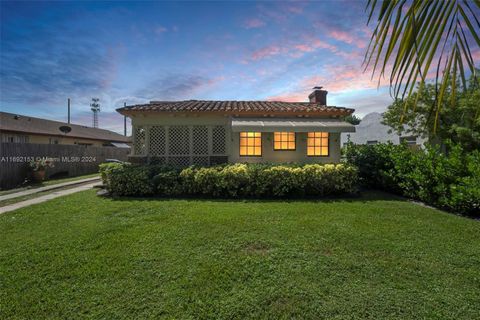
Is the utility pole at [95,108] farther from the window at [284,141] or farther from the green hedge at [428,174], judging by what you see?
the green hedge at [428,174]

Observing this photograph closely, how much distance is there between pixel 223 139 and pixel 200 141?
5.51 ft

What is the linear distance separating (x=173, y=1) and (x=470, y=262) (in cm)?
1213

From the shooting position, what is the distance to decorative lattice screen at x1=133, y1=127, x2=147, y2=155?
639 inches

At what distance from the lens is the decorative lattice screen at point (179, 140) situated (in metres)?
16.4

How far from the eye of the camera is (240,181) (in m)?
12.4

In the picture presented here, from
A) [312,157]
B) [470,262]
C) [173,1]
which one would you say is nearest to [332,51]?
[173,1]

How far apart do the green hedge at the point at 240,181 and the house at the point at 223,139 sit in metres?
3.39

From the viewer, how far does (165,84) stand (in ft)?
75.8

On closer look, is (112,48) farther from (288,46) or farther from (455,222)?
(455,222)

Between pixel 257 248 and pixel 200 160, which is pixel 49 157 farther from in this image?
pixel 257 248

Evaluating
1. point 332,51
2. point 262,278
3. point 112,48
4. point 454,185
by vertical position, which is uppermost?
point 112,48

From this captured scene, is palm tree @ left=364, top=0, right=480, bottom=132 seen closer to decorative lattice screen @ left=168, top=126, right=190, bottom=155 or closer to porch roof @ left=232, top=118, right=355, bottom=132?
porch roof @ left=232, top=118, right=355, bottom=132

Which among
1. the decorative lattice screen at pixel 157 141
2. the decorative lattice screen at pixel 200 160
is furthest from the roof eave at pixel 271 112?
the decorative lattice screen at pixel 200 160

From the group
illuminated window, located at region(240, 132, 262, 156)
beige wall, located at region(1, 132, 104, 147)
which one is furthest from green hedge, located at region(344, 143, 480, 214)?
beige wall, located at region(1, 132, 104, 147)
